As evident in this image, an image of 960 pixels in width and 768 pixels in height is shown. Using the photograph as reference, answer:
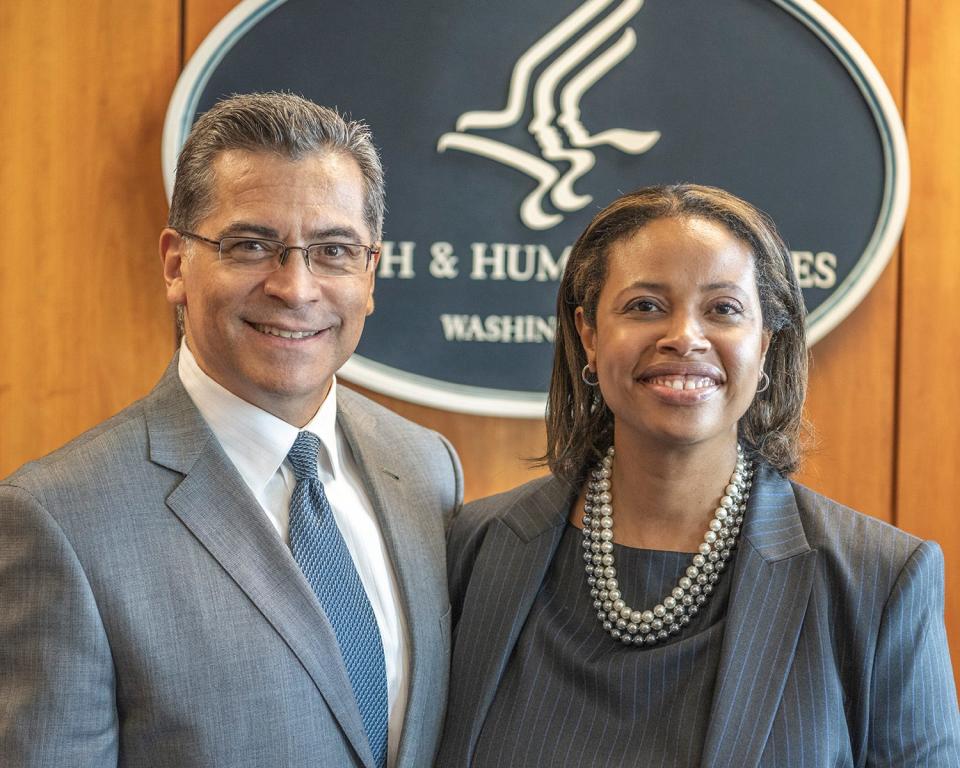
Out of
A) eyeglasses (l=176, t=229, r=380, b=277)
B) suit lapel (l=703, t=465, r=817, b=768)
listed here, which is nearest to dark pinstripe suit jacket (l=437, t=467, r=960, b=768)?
suit lapel (l=703, t=465, r=817, b=768)

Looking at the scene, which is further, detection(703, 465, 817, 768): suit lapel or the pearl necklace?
the pearl necklace

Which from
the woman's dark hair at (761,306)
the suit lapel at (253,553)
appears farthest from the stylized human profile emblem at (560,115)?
the suit lapel at (253,553)

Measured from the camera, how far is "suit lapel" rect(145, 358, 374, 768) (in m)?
1.58

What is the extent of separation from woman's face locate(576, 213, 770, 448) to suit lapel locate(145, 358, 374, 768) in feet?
1.91

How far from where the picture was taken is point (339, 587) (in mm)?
1700

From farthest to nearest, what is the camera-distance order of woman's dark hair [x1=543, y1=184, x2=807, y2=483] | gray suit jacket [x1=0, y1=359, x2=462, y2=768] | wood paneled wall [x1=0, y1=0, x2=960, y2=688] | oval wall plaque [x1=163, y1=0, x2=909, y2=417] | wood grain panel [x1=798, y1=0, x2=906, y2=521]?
wood grain panel [x1=798, y1=0, x2=906, y2=521]
oval wall plaque [x1=163, y1=0, x2=909, y2=417]
wood paneled wall [x1=0, y1=0, x2=960, y2=688]
woman's dark hair [x1=543, y1=184, x2=807, y2=483]
gray suit jacket [x1=0, y1=359, x2=462, y2=768]

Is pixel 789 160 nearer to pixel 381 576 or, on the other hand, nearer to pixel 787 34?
pixel 787 34

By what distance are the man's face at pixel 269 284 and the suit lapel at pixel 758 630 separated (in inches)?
28.6

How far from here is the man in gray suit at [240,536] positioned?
145 centimetres

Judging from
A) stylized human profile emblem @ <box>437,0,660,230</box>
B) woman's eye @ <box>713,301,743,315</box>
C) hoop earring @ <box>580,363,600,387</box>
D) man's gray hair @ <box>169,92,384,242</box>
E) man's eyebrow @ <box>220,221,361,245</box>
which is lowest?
hoop earring @ <box>580,363,600,387</box>

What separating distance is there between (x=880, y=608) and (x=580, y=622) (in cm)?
47

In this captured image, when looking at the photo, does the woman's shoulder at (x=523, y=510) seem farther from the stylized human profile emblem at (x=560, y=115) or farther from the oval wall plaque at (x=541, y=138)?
the stylized human profile emblem at (x=560, y=115)

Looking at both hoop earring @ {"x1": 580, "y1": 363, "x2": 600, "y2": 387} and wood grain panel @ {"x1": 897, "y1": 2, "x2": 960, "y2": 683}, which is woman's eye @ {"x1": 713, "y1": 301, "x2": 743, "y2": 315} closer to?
hoop earring @ {"x1": 580, "y1": 363, "x2": 600, "y2": 387}

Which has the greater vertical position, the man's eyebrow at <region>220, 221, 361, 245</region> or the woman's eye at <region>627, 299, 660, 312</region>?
the man's eyebrow at <region>220, 221, 361, 245</region>
